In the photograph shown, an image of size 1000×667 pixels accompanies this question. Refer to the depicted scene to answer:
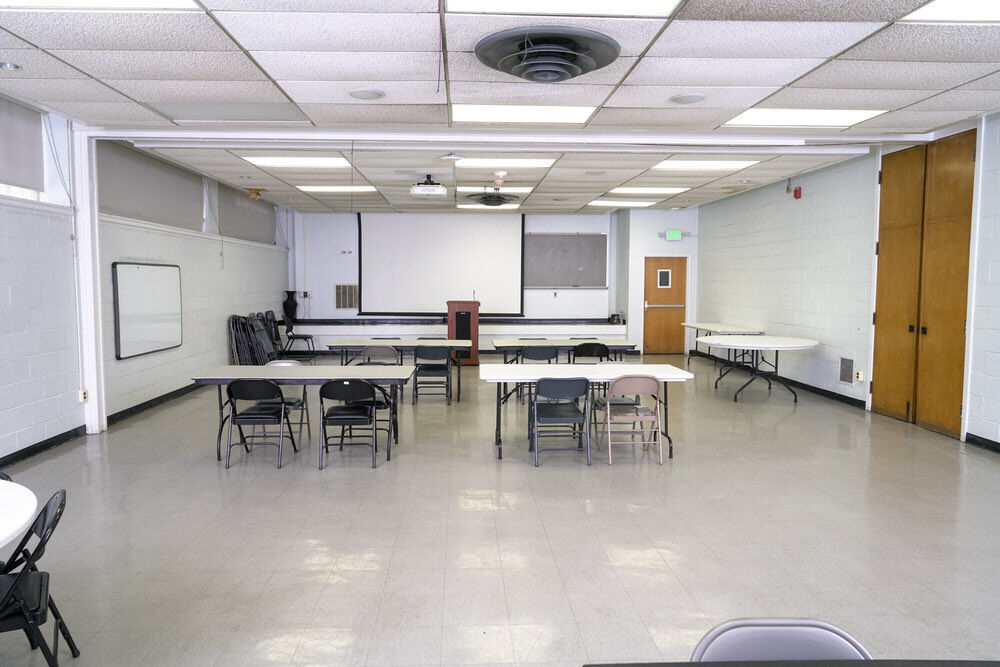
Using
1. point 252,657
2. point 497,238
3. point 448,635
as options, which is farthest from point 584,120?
point 497,238

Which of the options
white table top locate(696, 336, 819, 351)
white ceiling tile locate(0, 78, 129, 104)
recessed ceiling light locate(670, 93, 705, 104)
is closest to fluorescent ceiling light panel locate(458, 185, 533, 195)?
white table top locate(696, 336, 819, 351)

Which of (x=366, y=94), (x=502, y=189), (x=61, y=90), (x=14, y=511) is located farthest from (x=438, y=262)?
(x=14, y=511)

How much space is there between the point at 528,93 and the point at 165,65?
7.93 ft

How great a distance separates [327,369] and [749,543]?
12.8 ft

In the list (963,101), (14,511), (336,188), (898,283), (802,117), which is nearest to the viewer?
(14,511)

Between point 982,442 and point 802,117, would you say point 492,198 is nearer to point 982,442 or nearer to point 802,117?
point 802,117

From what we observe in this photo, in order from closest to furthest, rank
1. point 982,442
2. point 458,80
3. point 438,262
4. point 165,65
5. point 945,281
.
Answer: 1. point 165,65
2. point 458,80
3. point 982,442
4. point 945,281
5. point 438,262

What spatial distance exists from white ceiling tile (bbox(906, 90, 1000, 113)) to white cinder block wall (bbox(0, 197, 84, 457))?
23.9ft

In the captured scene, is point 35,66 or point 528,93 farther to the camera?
point 528,93

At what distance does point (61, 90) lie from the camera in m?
4.65

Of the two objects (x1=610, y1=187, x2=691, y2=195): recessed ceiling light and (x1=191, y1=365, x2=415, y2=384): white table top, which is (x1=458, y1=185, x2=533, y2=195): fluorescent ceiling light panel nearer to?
(x1=610, y1=187, x2=691, y2=195): recessed ceiling light

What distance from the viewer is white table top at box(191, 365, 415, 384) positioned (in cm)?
532

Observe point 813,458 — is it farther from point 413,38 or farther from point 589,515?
point 413,38

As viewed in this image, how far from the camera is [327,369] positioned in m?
5.90
